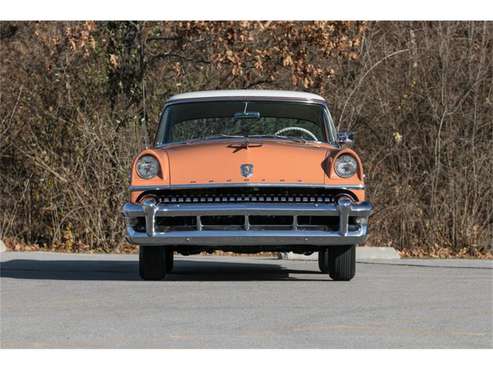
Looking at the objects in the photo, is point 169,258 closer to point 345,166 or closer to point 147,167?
point 147,167

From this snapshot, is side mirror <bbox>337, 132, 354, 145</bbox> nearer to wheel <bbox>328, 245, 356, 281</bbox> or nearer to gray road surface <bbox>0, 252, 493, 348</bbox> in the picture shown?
wheel <bbox>328, 245, 356, 281</bbox>

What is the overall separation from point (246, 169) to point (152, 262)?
4.52ft

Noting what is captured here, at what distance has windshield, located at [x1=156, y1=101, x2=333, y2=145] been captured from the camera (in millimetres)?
12867

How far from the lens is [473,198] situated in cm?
1884

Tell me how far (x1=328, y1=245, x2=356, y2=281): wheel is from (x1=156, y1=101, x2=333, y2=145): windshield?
128 cm

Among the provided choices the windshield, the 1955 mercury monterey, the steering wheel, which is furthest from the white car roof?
the 1955 mercury monterey

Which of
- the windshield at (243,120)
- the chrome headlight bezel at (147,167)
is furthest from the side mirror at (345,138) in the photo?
the chrome headlight bezel at (147,167)

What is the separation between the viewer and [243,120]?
12.9m

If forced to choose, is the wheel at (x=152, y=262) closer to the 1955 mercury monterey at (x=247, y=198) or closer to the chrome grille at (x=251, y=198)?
the 1955 mercury monterey at (x=247, y=198)

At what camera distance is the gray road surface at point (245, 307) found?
26.9ft

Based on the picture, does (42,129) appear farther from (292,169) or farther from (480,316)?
(480,316)

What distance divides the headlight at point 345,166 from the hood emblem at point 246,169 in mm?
754

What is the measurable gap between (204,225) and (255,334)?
3307 millimetres

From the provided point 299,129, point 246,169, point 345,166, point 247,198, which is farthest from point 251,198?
point 299,129
